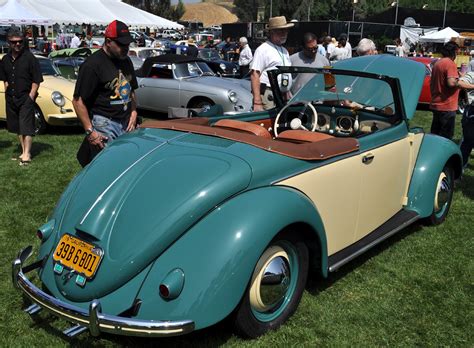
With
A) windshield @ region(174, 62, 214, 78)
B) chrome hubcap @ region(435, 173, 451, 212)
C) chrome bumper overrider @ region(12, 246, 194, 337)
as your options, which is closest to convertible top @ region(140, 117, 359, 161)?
chrome bumper overrider @ region(12, 246, 194, 337)

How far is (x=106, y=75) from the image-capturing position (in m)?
4.22

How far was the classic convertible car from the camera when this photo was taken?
8.20 feet

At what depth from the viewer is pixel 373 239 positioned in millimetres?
3711

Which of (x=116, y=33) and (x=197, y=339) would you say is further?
(x=116, y=33)

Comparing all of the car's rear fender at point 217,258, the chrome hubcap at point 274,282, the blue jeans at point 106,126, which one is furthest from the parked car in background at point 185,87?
the car's rear fender at point 217,258

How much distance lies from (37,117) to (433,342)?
760cm

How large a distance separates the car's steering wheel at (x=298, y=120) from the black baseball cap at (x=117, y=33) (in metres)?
1.47

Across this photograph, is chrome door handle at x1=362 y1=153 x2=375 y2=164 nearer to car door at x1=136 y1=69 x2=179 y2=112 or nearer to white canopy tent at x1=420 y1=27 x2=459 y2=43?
car door at x1=136 y1=69 x2=179 y2=112

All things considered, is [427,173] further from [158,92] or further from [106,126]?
[158,92]

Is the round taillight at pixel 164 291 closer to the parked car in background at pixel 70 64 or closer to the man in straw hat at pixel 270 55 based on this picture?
the man in straw hat at pixel 270 55

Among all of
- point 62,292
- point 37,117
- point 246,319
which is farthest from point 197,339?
point 37,117

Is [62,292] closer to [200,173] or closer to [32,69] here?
[200,173]

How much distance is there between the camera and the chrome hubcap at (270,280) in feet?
9.04

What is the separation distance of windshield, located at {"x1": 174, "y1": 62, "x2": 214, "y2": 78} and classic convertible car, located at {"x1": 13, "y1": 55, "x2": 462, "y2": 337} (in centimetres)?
679
